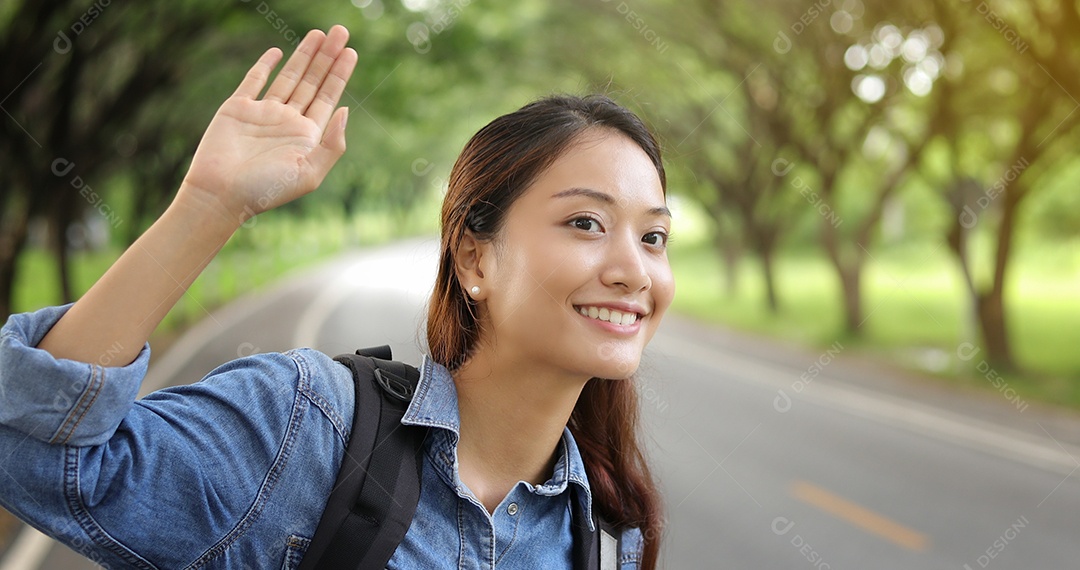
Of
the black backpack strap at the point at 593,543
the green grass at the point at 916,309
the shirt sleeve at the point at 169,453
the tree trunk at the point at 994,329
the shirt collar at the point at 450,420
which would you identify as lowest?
the shirt sleeve at the point at 169,453

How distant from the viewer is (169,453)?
154cm

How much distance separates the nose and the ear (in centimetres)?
26

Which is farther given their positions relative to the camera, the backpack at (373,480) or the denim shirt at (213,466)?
the backpack at (373,480)

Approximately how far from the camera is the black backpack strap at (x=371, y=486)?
5.40 ft

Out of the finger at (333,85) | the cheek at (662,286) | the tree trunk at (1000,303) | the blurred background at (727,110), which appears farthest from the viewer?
the tree trunk at (1000,303)

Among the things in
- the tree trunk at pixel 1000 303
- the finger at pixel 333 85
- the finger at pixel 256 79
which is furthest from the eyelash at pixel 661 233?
the tree trunk at pixel 1000 303

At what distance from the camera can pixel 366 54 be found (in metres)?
13.3

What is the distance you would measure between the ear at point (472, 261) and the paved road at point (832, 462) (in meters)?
0.32

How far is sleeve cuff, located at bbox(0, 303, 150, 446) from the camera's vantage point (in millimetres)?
1375

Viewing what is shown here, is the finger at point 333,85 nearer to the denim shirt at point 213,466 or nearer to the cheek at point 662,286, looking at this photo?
the denim shirt at point 213,466

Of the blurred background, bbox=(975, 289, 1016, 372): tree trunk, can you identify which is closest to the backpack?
the blurred background

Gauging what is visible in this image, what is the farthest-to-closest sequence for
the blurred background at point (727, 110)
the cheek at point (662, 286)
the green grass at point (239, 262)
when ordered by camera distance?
1. the green grass at point (239, 262)
2. the blurred background at point (727, 110)
3. the cheek at point (662, 286)

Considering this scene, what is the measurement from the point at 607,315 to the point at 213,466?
79 cm

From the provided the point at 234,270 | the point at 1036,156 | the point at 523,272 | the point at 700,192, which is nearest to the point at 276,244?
the point at 234,270
